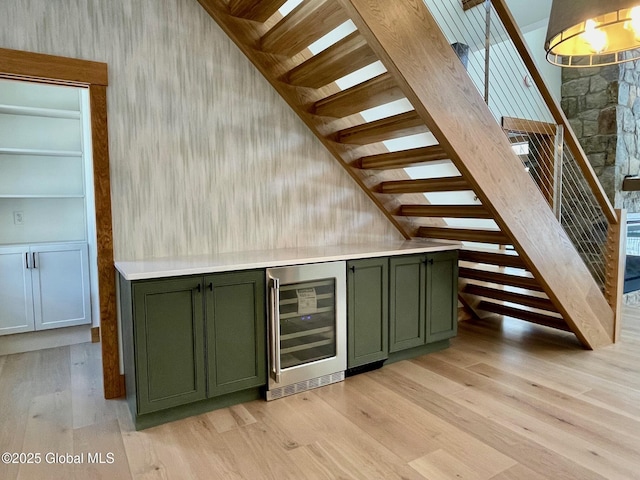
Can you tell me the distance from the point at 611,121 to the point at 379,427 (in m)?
4.58

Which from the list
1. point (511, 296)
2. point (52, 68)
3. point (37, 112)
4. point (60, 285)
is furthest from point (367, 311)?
point (37, 112)

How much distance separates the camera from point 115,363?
260 centimetres

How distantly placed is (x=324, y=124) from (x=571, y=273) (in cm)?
206

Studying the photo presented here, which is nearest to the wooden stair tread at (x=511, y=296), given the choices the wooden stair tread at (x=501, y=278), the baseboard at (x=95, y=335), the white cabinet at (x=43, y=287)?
the wooden stair tread at (x=501, y=278)

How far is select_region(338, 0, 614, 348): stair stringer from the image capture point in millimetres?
2080

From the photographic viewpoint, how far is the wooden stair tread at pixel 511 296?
3.36 m

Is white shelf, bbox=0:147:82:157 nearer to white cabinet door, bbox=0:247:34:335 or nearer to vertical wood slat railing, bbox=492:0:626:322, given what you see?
white cabinet door, bbox=0:247:34:335

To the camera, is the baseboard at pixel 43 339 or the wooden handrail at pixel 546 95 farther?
the baseboard at pixel 43 339

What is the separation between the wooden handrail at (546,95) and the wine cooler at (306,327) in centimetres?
166

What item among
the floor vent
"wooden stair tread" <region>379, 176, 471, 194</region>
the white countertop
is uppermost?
"wooden stair tread" <region>379, 176, 471, 194</region>

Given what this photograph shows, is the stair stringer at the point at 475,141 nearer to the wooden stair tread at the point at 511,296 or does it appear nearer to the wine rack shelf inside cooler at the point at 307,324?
the wooden stair tread at the point at 511,296

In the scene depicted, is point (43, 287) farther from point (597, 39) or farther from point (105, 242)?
point (597, 39)

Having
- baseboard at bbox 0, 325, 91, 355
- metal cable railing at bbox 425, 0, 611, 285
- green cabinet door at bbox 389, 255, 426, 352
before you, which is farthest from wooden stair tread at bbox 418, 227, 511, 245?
baseboard at bbox 0, 325, 91, 355

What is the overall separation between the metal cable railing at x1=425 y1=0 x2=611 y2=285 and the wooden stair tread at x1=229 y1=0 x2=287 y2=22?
2.17 meters
